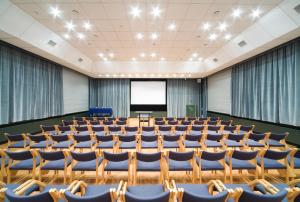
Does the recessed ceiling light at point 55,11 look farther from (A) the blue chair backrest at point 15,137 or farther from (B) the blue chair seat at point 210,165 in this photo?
(B) the blue chair seat at point 210,165

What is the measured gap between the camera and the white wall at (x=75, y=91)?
10242 millimetres

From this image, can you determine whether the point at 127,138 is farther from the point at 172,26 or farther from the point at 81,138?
the point at 172,26

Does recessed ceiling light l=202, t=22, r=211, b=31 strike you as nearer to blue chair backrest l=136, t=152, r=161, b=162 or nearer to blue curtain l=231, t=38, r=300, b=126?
blue curtain l=231, t=38, r=300, b=126

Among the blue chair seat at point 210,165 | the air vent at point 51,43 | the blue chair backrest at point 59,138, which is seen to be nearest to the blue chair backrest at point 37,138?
the blue chair backrest at point 59,138

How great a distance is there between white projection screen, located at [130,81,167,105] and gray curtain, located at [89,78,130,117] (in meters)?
0.60

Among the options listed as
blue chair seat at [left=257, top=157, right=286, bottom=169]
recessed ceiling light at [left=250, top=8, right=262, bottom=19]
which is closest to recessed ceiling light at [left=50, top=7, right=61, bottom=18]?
recessed ceiling light at [left=250, top=8, right=262, bottom=19]

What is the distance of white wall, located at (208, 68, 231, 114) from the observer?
33.9 feet

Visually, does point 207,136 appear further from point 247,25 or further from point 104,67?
point 104,67

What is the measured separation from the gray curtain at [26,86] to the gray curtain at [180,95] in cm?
953

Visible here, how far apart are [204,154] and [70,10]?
6.02 meters

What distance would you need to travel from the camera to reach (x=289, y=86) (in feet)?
19.0

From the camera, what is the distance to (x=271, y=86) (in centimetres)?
670

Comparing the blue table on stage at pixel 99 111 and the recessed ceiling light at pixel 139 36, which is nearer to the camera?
the recessed ceiling light at pixel 139 36

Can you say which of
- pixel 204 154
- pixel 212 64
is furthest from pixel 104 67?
pixel 204 154
